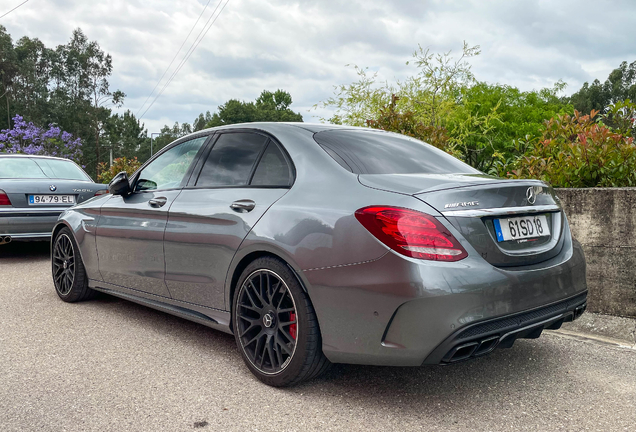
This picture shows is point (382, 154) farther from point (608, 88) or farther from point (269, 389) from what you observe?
point (608, 88)

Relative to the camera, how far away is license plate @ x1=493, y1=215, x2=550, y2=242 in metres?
2.75

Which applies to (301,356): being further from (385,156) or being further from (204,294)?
(385,156)

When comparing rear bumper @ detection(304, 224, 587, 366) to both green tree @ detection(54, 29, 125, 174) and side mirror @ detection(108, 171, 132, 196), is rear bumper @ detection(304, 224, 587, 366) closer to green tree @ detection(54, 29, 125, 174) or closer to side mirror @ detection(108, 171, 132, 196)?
side mirror @ detection(108, 171, 132, 196)

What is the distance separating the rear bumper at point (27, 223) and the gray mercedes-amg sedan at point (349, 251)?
4.35m

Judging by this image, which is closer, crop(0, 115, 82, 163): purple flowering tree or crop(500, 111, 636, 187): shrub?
crop(500, 111, 636, 187): shrub

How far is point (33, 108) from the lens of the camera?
6038cm

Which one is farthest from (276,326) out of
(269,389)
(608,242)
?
(608,242)

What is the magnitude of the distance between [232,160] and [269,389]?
149 centimetres

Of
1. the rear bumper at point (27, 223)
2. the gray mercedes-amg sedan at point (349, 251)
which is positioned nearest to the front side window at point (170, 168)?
the gray mercedes-amg sedan at point (349, 251)

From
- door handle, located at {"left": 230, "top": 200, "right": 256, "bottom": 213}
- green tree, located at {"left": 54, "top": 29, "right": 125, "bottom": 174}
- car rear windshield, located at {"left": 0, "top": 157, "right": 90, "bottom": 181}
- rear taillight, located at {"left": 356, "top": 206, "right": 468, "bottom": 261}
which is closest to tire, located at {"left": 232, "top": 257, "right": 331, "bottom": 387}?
→ door handle, located at {"left": 230, "top": 200, "right": 256, "bottom": 213}

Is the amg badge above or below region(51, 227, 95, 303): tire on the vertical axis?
above

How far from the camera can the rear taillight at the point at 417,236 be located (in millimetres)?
2559

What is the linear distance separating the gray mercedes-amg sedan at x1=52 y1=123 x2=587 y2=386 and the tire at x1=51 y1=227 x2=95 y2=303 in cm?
131

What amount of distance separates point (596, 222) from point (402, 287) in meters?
2.79
